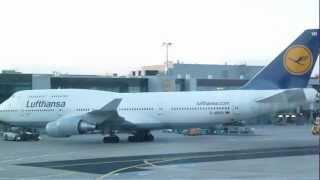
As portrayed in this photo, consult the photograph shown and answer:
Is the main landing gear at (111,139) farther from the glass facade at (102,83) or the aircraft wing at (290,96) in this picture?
the glass facade at (102,83)

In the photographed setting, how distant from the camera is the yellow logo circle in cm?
3791

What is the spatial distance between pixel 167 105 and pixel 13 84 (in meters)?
26.4

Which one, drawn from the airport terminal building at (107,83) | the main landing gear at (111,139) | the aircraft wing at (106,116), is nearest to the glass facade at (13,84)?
the airport terminal building at (107,83)

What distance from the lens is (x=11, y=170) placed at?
2378 cm

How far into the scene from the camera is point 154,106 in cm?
4331

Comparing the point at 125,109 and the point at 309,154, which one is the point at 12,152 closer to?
the point at 125,109

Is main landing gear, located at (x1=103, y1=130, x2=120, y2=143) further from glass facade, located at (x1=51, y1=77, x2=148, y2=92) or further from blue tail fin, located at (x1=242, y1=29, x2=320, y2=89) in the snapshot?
glass facade, located at (x1=51, y1=77, x2=148, y2=92)

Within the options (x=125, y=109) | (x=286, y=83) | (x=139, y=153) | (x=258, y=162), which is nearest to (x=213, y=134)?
(x=125, y=109)

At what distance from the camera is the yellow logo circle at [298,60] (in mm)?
37906

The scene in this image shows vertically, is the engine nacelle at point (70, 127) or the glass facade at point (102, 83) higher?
the glass facade at point (102, 83)

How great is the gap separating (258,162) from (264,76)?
630 inches

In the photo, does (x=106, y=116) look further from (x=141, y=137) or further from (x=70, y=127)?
(x=141, y=137)

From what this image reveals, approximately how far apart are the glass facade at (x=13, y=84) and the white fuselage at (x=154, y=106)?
51.4 ft

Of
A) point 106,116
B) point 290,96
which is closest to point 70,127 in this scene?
point 106,116
